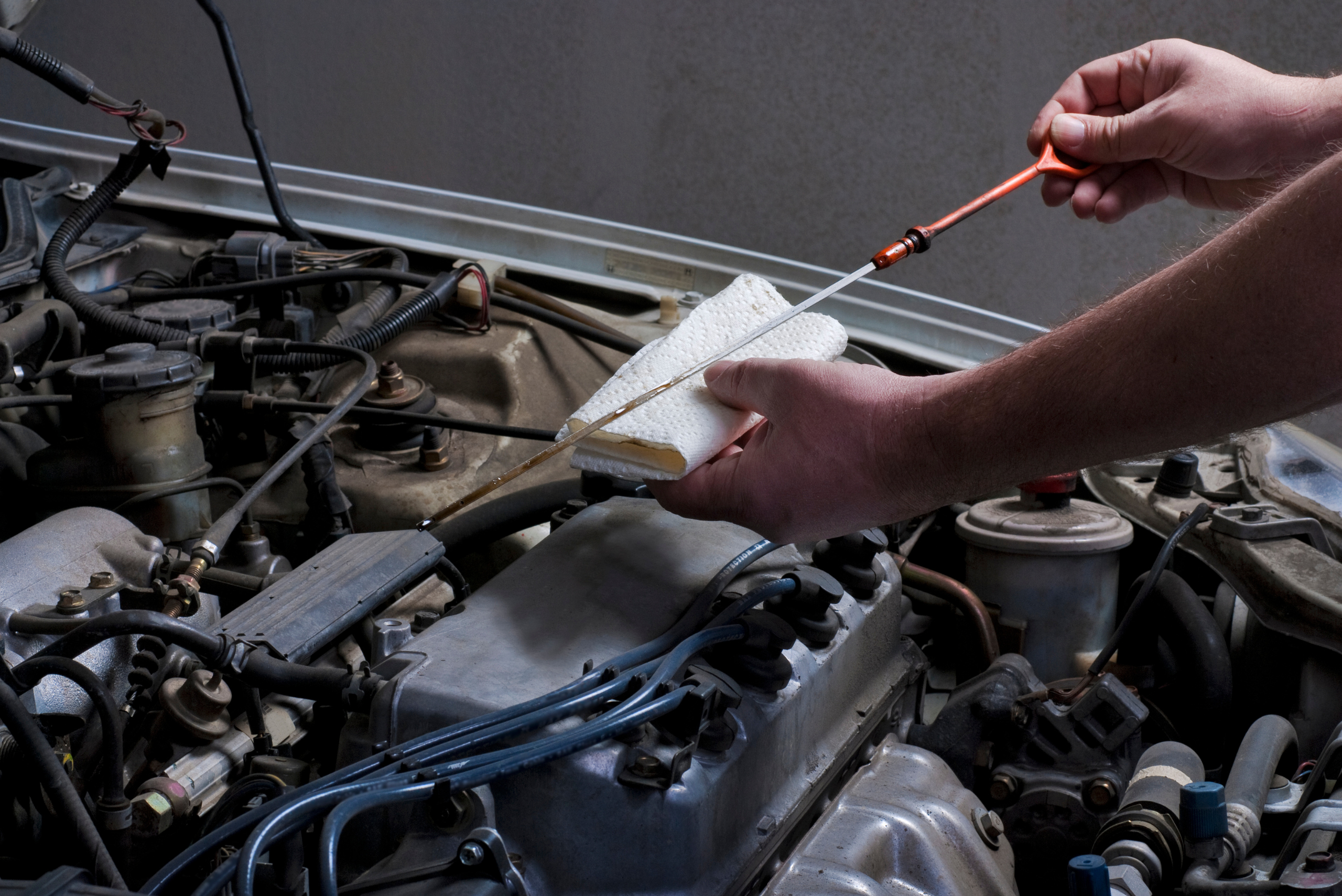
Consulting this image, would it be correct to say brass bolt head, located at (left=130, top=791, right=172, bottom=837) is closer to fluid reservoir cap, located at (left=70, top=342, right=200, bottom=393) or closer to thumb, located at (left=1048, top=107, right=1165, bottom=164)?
fluid reservoir cap, located at (left=70, top=342, right=200, bottom=393)

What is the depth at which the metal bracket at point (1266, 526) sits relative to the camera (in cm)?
105

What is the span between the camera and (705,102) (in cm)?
362

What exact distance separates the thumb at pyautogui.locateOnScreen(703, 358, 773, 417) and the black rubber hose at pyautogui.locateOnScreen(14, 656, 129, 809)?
47 cm

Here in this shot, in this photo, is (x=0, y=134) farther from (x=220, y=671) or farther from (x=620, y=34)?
(x=620, y=34)

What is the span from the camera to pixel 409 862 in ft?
2.24

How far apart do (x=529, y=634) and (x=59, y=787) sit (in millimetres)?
297

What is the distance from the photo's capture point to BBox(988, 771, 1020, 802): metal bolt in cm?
93

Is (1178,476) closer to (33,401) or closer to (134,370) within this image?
(134,370)

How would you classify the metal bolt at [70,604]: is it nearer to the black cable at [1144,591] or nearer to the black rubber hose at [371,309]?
the black rubber hose at [371,309]

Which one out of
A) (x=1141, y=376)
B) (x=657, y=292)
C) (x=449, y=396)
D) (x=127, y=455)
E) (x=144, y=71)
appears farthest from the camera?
(x=144, y=71)

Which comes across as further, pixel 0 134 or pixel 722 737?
pixel 0 134

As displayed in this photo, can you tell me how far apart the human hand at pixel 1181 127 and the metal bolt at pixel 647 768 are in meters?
0.76

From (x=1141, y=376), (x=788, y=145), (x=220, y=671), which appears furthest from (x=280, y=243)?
(x=788, y=145)

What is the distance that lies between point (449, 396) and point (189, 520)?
0.39 m
